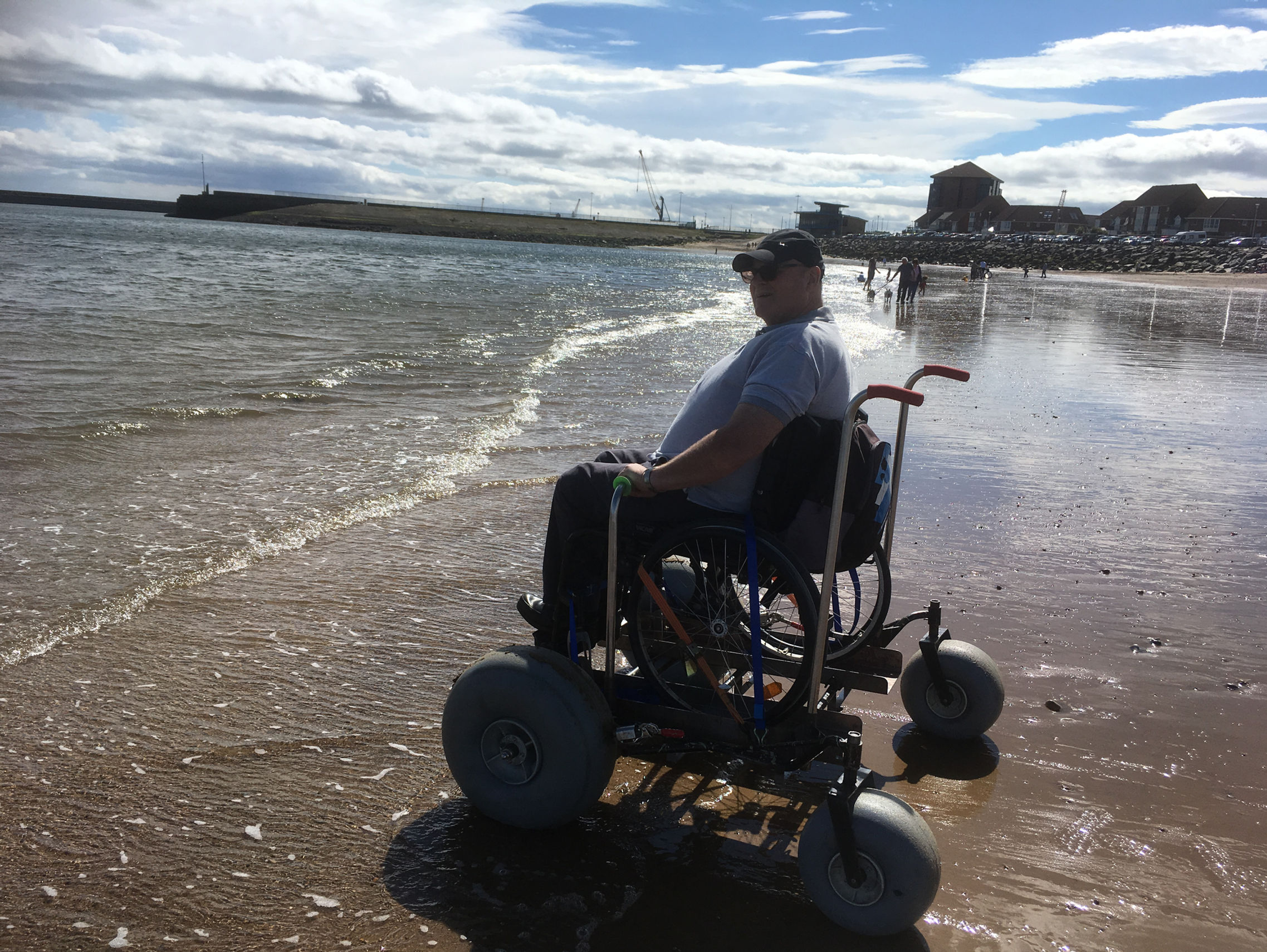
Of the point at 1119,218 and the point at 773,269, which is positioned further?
the point at 1119,218

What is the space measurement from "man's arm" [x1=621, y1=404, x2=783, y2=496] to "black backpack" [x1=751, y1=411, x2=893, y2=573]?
0.09 m

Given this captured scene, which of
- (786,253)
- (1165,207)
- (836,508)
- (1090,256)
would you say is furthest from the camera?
(1165,207)

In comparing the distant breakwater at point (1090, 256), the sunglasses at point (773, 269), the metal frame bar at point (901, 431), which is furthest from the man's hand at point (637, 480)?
the distant breakwater at point (1090, 256)

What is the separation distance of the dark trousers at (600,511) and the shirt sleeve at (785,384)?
1.44 ft

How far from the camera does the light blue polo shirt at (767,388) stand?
2857mm

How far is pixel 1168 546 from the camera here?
19.5 ft

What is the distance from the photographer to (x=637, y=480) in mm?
2945

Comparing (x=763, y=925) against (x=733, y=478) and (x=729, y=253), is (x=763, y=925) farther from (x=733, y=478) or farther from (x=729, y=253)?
(x=729, y=253)

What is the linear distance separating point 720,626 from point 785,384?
0.86 m

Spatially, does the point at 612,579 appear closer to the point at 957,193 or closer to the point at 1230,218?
the point at 1230,218

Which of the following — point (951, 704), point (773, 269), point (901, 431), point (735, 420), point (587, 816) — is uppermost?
point (773, 269)

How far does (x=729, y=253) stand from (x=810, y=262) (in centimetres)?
14024

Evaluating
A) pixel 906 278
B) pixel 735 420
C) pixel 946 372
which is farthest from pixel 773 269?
pixel 906 278

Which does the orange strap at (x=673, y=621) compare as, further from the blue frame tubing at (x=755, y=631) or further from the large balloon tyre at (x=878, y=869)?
the large balloon tyre at (x=878, y=869)
